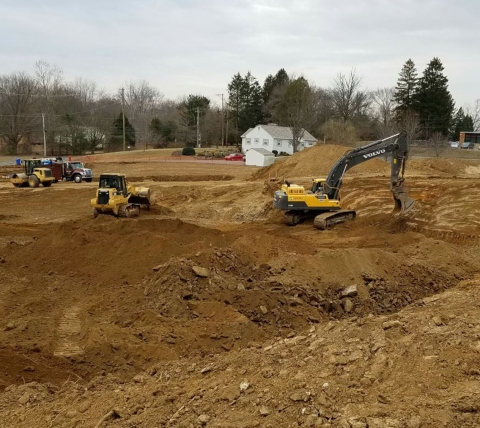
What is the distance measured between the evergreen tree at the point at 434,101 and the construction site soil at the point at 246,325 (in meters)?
48.7

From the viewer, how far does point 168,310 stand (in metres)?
9.27

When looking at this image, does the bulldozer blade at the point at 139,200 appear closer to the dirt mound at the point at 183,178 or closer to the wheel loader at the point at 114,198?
the wheel loader at the point at 114,198

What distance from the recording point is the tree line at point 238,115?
62.3m

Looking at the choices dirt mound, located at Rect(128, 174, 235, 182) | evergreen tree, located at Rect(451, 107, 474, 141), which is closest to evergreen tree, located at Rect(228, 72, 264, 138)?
evergreen tree, located at Rect(451, 107, 474, 141)

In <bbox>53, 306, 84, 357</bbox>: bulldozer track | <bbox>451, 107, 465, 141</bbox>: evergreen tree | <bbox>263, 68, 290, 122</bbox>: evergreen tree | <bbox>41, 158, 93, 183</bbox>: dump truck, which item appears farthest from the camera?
<bbox>451, 107, 465, 141</bbox>: evergreen tree

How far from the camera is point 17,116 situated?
6388 centimetres

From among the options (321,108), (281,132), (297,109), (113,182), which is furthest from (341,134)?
(113,182)

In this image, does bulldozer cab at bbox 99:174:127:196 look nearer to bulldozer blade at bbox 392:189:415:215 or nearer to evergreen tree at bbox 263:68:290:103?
bulldozer blade at bbox 392:189:415:215

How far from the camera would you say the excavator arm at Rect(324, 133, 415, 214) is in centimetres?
1612

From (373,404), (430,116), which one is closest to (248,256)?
(373,404)

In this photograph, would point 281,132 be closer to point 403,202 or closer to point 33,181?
point 33,181

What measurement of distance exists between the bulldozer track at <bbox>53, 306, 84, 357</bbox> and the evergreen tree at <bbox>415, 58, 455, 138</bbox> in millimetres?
61288

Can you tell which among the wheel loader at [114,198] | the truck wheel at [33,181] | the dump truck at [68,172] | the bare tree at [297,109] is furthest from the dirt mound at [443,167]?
the truck wheel at [33,181]

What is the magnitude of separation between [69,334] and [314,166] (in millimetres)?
24708
